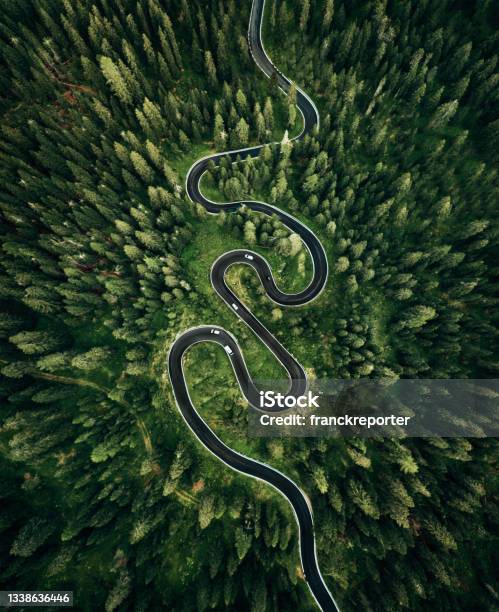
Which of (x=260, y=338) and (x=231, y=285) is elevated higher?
(x=231, y=285)

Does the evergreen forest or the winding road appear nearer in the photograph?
the evergreen forest

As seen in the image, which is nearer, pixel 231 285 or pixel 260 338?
pixel 260 338

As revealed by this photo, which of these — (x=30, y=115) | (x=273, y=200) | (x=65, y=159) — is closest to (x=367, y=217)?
(x=273, y=200)

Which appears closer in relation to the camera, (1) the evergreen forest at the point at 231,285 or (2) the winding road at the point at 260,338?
(1) the evergreen forest at the point at 231,285

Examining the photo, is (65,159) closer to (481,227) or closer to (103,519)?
(103,519)
